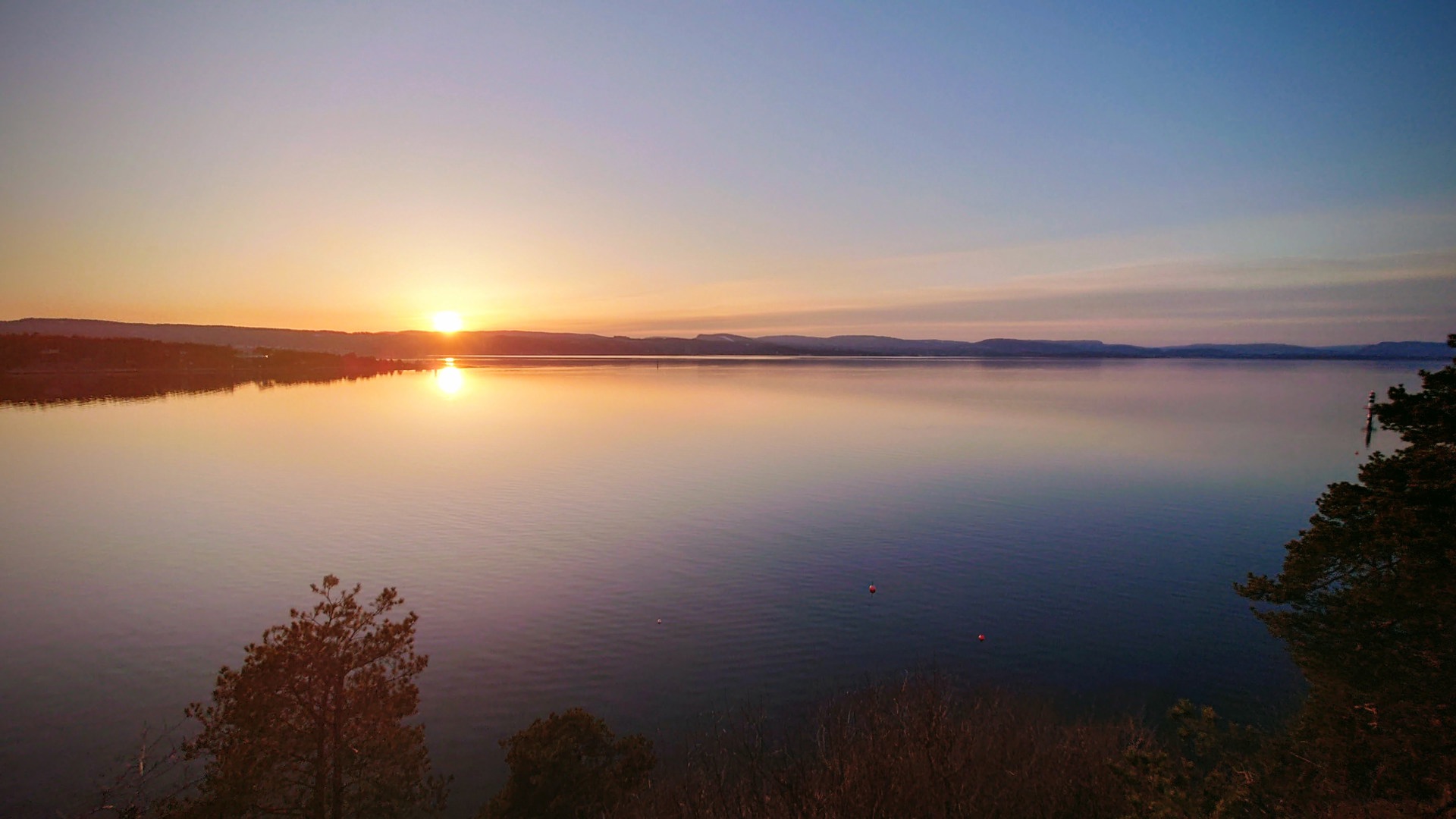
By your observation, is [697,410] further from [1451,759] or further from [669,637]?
[1451,759]

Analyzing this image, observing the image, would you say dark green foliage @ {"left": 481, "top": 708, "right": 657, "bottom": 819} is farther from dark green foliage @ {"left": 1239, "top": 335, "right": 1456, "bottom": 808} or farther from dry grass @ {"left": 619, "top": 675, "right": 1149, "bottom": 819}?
dark green foliage @ {"left": 1239, "top": 335, "right": 1456, "bottom": 808}

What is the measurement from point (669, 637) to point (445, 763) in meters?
6.10

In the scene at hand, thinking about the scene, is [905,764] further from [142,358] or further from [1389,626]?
[142,358]

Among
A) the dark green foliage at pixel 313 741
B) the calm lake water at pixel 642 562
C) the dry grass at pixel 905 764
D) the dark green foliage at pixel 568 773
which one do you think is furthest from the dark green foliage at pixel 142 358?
the dry grass at pixel 905 764

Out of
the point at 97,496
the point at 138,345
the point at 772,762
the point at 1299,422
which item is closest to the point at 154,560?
the point at 97,496

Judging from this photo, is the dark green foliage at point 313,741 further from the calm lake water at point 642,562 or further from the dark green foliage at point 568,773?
the dark green foliage at point 568,773

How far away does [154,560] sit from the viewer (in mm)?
23781

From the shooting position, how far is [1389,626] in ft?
33.6

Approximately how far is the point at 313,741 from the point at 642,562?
1294 cm

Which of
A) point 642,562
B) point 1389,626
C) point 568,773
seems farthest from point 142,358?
point 1389,626

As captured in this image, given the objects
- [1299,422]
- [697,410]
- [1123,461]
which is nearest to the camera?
[1123,461]

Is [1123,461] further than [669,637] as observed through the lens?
Yes

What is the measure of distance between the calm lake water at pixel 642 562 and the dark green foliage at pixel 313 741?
49.1 inches

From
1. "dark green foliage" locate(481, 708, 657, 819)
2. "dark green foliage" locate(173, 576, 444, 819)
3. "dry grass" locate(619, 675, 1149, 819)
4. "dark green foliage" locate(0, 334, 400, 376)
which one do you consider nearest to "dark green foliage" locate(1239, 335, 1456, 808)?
"dry grass" locate(619, 675, 1149, 819)
